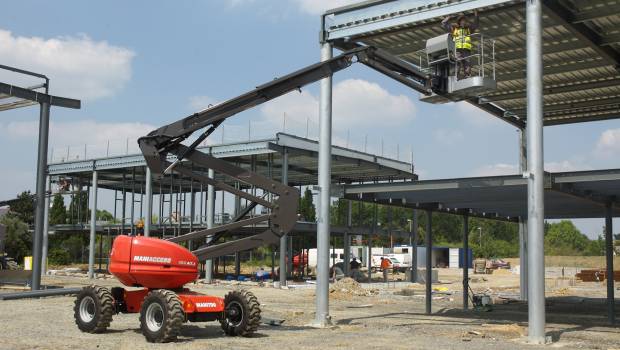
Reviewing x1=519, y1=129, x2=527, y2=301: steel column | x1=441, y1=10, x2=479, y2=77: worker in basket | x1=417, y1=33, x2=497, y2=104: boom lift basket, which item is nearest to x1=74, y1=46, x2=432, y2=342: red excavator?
x1=417, y1=33, x2=497, y2=104: boom lift basket

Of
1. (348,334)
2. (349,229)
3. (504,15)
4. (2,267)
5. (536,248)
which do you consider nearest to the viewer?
(536,248)

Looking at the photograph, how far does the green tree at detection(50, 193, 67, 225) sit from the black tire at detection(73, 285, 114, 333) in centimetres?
5243

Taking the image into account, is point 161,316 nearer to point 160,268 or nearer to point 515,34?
point 160,268

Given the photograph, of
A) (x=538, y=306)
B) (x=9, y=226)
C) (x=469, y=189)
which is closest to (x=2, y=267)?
(x=9, y=226)

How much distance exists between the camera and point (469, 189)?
16562mm

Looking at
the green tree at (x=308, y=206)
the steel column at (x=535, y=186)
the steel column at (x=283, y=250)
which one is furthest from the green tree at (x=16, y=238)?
the steel column at (x=535, y=186)

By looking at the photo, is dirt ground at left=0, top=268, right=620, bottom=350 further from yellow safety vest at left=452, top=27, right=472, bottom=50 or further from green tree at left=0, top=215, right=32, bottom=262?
green tree at left=0, top=215, right=32, bottom=262

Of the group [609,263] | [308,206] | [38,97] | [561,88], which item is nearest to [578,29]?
[561,88]

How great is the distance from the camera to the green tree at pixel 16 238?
4409 cm

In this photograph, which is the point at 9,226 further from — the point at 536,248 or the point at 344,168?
the point at 536,248

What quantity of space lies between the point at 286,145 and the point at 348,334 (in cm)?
2093

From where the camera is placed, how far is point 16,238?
4628cm

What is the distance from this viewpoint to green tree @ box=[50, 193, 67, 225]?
208 feet

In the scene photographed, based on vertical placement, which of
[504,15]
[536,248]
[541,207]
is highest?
[504,15]
